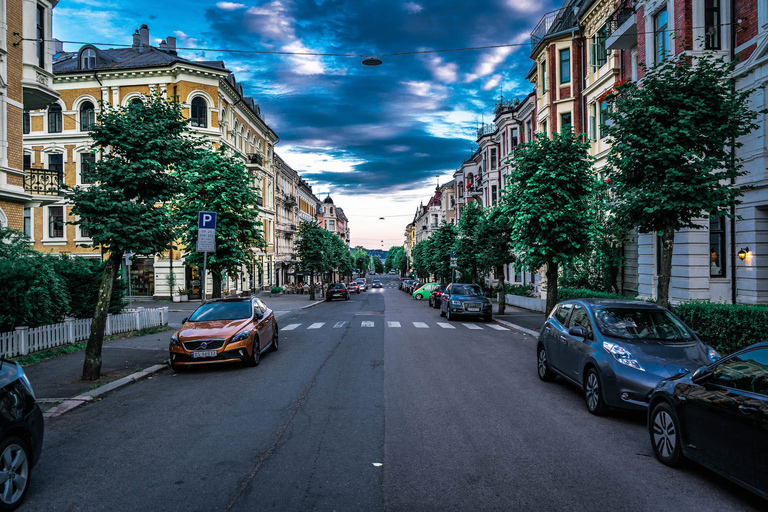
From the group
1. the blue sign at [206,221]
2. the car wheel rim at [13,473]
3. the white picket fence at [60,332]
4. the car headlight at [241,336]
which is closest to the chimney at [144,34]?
the white picket fence at [60,332]

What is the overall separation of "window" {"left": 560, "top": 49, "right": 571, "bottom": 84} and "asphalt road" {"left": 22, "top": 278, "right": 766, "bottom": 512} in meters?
24.1

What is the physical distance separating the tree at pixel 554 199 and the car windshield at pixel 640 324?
27.5 ft

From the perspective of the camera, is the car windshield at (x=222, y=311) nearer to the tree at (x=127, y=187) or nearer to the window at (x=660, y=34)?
the tree at (x=127, y=187)

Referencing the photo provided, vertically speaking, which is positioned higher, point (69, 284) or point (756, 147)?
point (756, 147)

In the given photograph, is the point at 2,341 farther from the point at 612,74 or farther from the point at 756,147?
the point at 612,74

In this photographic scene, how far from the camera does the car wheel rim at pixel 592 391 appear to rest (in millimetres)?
7033

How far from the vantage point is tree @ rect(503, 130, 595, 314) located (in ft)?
53.3

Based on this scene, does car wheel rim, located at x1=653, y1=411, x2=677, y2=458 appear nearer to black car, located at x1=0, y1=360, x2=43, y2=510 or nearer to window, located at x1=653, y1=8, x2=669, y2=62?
black car, located at x1=0, y1=360, x2=43, y2=510

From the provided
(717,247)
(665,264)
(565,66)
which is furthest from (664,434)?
(565,66)

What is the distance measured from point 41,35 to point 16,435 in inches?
721

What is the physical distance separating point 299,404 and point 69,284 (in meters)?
10.7

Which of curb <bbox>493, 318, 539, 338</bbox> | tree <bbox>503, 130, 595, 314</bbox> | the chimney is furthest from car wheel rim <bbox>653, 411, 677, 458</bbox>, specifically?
the chimney

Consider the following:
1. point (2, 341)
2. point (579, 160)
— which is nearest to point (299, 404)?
Result: point (2, 341)

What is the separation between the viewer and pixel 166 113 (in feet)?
34.1
